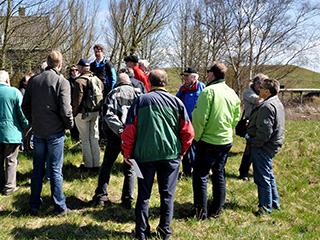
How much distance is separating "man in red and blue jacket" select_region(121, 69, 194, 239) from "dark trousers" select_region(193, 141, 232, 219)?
1.95 feet

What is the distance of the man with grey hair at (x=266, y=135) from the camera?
369 cm

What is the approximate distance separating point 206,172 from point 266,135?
105 cm

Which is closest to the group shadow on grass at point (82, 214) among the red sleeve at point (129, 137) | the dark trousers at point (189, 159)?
the dark trousers at point (189, 159)

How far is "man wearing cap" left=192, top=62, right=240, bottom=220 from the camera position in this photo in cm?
339

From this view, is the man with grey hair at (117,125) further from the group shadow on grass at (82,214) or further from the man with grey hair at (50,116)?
the man with grey hair at (50,116)

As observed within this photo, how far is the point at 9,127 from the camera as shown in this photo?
4023mm

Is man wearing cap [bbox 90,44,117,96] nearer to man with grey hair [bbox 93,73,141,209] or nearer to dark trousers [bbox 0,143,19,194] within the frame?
man with grey hair [bbox 93,73,141,209]

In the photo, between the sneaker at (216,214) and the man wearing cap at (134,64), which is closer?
the sneaker at (216,214)

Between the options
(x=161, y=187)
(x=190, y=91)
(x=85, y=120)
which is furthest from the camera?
(x=190, y=91)

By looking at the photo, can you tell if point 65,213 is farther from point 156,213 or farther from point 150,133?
point 150,133

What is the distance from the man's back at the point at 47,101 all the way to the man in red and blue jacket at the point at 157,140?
1.12 meters

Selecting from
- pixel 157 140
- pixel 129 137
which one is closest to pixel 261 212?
pixel 157 140

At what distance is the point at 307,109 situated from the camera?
45.0 ft

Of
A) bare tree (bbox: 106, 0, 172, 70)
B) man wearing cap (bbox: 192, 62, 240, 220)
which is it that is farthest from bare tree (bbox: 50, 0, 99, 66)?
man wearing cap (bbox: 192, 62, 240, 220)
